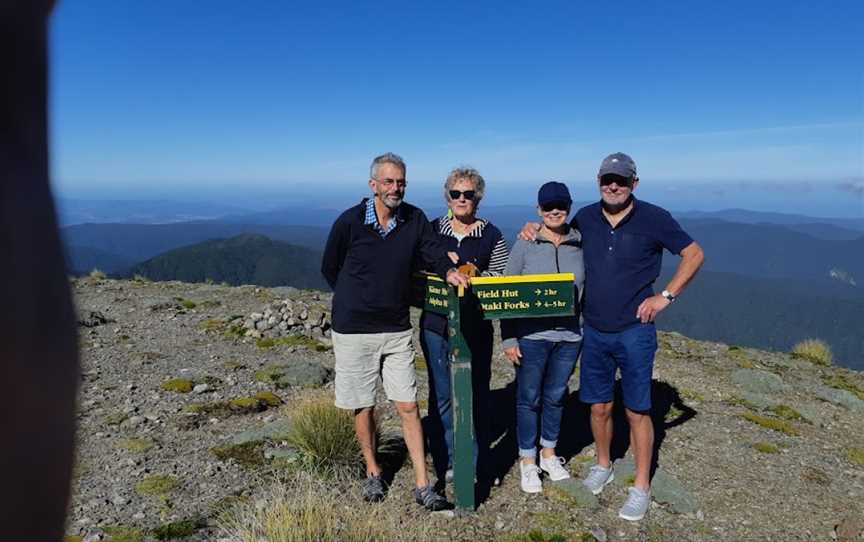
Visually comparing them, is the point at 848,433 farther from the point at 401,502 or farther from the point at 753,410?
the point at 401,502

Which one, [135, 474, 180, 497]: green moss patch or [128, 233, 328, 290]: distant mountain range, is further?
[128, 233, 328, 290]: distant mountain range

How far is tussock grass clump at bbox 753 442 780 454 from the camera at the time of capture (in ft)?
22.8

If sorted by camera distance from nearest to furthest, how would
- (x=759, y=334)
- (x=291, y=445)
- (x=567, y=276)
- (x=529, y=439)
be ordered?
(x=567, y=276) < (x=529, y=439) < (x=291, y=445) < (x=759, y=334)

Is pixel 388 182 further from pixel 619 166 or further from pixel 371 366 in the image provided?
pixel 619 166

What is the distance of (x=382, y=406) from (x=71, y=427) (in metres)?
7.45

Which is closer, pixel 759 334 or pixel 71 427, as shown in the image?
pixel 71 427

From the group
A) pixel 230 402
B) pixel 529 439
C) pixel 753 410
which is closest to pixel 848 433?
pixel 753 410

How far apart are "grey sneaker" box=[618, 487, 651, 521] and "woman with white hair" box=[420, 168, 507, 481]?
1.49 metres

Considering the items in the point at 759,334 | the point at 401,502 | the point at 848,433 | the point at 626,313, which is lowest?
the point at 759,334

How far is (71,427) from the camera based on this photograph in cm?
67

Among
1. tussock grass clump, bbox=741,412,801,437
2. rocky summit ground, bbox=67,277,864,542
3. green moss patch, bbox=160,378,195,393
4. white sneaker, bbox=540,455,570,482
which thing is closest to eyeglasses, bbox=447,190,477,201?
rocky summit ground, bbox=67,277,864,542

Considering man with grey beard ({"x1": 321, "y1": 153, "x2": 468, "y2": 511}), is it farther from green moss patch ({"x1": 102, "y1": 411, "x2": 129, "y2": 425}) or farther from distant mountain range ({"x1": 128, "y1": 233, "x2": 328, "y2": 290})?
distant mountain range ({"x1": 128, "y1": 233, "x2": 328, "y2": 290})

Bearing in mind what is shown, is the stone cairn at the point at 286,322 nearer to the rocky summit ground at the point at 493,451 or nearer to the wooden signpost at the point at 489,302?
the rocky summit ground at the point at 493,451

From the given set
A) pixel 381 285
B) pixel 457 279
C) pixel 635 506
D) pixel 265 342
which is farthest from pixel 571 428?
pixel 265 342
